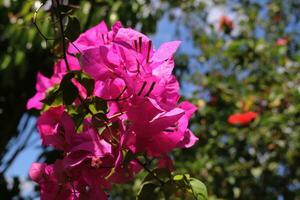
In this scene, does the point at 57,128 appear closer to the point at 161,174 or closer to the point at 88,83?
the point at 88,83

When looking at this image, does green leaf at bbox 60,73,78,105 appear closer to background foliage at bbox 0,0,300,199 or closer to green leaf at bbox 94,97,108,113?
green leaf at bbox 94,97,108,113

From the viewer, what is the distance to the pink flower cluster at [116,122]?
0.69m

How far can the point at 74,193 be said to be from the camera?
0.70 meters

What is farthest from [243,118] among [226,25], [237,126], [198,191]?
[198,191]

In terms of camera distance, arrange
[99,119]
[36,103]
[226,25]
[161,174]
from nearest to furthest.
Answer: [99,119]
[161,174]
[36,103]
[226,25]

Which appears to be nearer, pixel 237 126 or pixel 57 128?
pixel 57 128

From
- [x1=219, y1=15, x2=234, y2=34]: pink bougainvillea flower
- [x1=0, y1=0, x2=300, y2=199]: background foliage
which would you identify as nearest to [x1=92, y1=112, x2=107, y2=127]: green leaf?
[x1=0, y1=0, x2=300, y2=199]: background foliage

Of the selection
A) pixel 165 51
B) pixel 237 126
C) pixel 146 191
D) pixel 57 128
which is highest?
pixel 165 51

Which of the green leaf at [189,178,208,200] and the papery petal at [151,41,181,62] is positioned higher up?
the papery petal at [151,41,181,62]

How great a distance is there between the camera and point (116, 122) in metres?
0.71

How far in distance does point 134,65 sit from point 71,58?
0.22 metres

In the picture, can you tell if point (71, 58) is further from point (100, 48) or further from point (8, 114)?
point (8, 114)

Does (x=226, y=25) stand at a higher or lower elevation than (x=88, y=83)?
lower

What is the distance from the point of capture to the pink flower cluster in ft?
2.27
